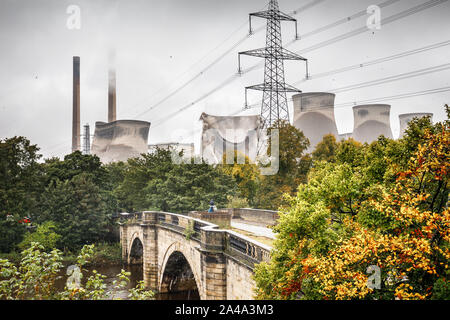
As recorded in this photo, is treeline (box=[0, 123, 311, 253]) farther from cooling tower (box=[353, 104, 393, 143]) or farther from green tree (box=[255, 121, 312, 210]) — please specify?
cooling tower (box=[353, 104, 393, 143])

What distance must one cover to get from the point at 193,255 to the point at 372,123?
49.5 m

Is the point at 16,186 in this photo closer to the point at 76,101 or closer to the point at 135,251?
the point at 135,251

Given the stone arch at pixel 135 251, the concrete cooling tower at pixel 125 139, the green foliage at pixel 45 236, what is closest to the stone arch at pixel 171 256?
the stone arch at pixel 135 251

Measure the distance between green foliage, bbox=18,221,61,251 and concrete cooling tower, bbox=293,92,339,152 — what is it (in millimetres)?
38063

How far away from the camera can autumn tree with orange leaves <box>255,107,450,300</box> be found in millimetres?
7402

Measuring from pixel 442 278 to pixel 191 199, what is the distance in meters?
30.8

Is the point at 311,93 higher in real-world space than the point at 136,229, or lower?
higher

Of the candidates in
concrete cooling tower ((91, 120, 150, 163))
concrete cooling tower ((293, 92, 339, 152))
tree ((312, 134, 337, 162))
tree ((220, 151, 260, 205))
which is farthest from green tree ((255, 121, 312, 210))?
concrete cooling tower ((91, 120, 150, 163))

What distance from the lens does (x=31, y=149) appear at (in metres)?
37.1

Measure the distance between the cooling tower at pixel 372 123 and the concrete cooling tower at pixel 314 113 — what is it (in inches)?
169

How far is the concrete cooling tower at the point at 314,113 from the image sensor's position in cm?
5894

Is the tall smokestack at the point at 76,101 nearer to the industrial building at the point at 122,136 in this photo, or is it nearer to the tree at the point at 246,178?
the industrial building at the point at 122,136
